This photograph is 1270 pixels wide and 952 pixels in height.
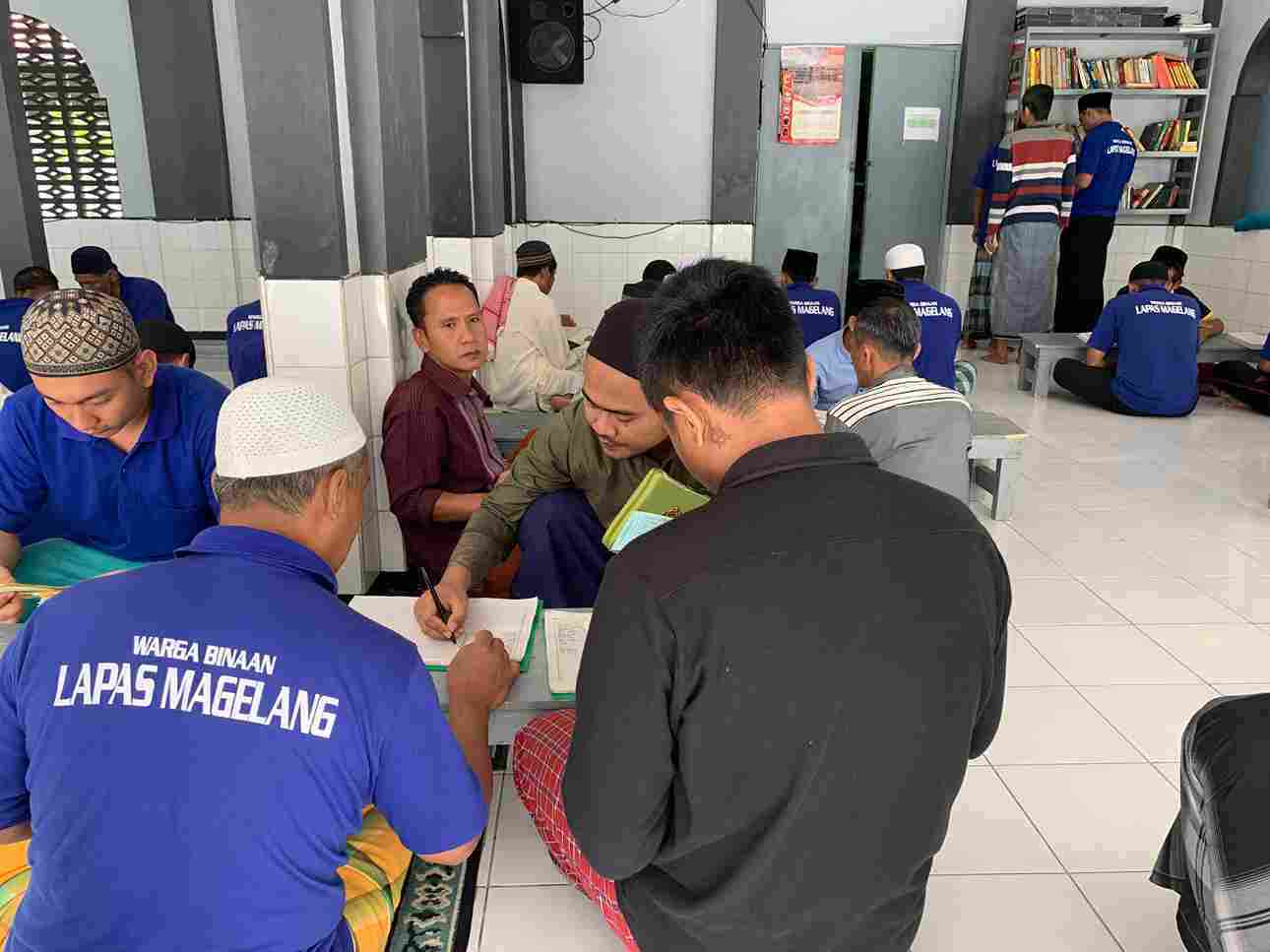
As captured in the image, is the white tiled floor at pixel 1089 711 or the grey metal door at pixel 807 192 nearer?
the white tiled floor at pixel 1089 711

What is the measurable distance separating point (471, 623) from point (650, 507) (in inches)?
18.1

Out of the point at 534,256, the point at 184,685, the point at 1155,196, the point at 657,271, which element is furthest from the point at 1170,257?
the point at 184,685

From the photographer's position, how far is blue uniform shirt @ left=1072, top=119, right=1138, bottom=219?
8.11 m

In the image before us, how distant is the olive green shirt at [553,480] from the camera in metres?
2.40

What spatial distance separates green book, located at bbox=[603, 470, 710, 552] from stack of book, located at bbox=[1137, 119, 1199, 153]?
8.81m

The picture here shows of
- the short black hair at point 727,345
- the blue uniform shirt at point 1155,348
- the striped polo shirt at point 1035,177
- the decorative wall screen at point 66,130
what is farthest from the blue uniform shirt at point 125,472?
the striped polo shirt at point 1035,177

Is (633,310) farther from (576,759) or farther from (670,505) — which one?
(576,759)

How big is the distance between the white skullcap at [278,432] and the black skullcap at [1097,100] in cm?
850

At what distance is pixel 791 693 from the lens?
1207 mm

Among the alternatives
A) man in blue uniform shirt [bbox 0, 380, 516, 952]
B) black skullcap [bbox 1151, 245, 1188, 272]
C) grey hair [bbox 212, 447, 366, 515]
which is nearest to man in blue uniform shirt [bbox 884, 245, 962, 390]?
black skullcap [bbox 1151, 245, 1188, 272]

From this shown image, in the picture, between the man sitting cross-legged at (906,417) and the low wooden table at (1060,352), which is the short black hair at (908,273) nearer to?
the low wooden table at (1060,352)

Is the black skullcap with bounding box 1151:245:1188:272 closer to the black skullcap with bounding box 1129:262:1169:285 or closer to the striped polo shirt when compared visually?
the black skullcap with bounding box 1129:262:1169:285

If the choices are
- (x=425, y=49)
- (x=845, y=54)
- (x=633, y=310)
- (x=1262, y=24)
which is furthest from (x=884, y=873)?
(x=1262, y=24)

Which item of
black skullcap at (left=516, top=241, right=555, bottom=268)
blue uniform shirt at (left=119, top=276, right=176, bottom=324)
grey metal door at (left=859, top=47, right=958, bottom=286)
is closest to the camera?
black skullcap at (left=516, top=241, right=555, bottom=268)
